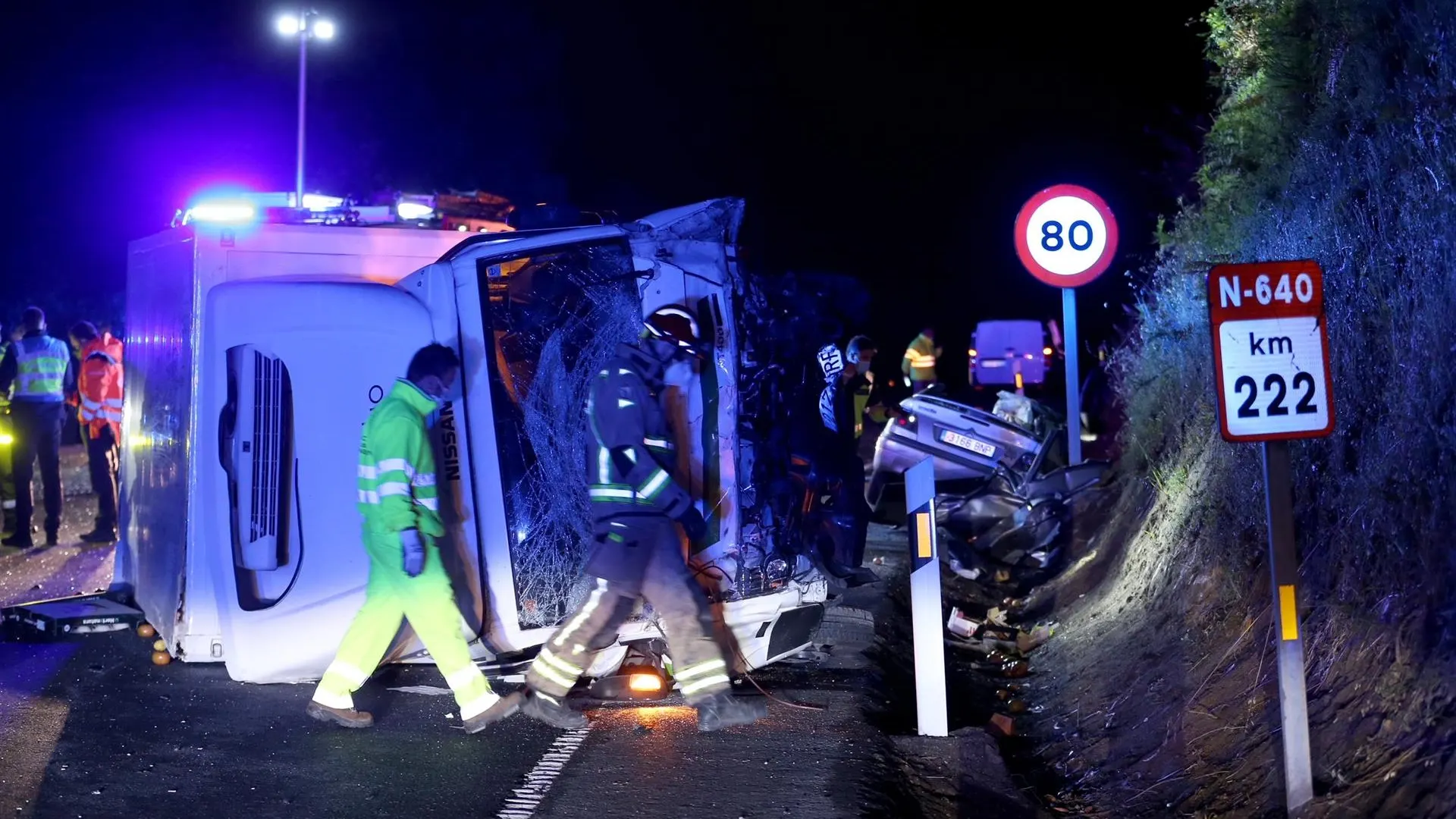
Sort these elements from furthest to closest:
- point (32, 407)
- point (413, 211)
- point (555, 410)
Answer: point (32, 407), point (413, 211), point (555, 410)

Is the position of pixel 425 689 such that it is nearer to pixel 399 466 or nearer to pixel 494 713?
pixel 494 713

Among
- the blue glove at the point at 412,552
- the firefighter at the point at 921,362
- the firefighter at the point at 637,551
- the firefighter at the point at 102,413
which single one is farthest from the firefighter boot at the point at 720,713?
the firefighter at the point at 921,362

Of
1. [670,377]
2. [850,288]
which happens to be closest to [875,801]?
[670,377]

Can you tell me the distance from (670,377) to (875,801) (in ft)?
7.39

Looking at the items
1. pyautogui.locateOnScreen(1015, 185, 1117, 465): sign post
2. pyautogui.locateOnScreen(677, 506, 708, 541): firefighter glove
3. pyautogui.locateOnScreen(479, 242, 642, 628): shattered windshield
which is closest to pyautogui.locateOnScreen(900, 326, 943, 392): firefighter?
pyautogui.locateOnScreen(1015, 185, 1117, 465): sign post

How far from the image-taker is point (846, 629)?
8.37 meters

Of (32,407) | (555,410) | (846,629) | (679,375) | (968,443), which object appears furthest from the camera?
(968,443)

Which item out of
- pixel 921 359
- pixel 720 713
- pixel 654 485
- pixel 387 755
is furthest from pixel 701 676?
pixel 921 359

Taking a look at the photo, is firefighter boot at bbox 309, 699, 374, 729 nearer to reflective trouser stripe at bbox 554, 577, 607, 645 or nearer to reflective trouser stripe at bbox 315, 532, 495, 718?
reflective trouser stripe at bbox 315, 532, 495, 718

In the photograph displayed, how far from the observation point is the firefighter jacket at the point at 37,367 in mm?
11242

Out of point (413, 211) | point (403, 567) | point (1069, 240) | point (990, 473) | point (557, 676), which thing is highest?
point (413, 211)

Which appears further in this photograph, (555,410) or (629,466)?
(555,410)

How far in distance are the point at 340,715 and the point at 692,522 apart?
6.00 feet

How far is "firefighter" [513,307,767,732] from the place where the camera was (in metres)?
5.92
